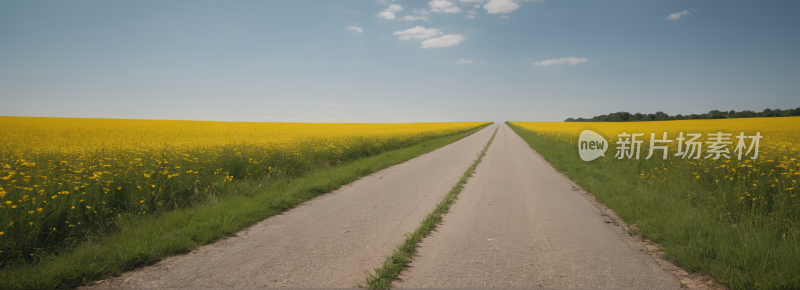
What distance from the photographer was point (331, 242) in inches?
199

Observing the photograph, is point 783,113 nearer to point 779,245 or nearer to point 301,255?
point 779,245

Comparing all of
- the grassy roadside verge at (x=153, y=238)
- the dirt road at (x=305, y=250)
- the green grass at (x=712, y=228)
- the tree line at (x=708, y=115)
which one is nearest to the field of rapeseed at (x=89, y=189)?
the grassy roadside verge at (x=153, y=238)

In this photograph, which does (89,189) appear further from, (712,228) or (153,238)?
(712,228)

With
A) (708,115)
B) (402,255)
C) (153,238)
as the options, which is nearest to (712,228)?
(402,255)

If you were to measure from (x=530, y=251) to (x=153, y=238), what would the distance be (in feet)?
17.7

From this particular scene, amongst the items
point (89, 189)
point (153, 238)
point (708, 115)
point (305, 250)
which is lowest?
point (305, 250)

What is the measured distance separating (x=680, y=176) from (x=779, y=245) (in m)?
4.53

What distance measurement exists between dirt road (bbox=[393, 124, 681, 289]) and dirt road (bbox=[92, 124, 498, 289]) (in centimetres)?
71

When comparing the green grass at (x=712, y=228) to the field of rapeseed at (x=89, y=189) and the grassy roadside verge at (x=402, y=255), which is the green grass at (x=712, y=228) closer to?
the grassy roadside verge at (x=402, y=255)

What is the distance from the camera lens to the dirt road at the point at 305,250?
3.80 meters

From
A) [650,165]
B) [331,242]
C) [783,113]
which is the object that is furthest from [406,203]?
[783,113]

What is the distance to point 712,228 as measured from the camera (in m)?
5.04

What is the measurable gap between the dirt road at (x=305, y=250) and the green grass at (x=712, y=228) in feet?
12.5

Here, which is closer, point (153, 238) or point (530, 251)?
point (530, 251)
